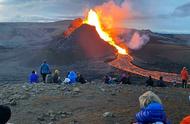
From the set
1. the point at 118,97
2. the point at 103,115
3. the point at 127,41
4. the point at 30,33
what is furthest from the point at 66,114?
the point at 30,33

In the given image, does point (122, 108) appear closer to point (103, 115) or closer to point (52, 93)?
point (103, 115)

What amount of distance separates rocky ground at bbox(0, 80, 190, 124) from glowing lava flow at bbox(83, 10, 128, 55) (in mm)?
41647

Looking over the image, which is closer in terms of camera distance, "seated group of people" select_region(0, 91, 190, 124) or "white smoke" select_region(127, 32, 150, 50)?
"seated group of people" select_region(0, 91, 190, 124)

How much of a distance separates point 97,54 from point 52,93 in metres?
45.3

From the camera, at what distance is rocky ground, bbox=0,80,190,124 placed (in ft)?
55.6

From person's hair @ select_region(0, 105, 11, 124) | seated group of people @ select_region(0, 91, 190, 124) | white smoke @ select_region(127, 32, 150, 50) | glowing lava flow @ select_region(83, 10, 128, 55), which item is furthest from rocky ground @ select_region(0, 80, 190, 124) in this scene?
white smoke @ select_region(127, 32, 150, 50)

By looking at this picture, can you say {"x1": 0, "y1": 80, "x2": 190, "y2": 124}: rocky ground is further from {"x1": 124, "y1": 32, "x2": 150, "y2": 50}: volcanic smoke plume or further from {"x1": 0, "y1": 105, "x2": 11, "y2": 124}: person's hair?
{"x1": 124, "y1": 32, "x2": 150, "y2": 50}: volcanic smoke plume

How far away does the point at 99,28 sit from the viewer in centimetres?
6681

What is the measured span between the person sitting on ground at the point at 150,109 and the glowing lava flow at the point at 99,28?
55.4 meters

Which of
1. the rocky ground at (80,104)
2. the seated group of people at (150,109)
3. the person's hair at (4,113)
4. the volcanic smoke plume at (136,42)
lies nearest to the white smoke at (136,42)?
the volcanic smoke plume at (136,42)

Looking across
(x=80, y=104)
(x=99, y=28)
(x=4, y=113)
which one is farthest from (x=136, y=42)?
(x=4, y=113)

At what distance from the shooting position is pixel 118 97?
20406mm

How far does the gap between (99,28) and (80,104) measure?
47866 millimetres

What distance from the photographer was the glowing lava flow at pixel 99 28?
6525 cm
